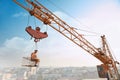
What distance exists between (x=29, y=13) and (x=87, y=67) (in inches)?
6446

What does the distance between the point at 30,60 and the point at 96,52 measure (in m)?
14.9

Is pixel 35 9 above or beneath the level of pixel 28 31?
above

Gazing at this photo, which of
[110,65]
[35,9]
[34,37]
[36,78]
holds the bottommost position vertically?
[36,78]

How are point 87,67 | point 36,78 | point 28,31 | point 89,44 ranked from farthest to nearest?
1. point 87,67
2. point 36,78
3. point 89,44
4. point 28,31

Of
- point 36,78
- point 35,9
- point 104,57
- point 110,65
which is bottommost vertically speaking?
point 36,78

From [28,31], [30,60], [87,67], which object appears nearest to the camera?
[30,60]

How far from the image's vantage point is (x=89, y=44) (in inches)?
913

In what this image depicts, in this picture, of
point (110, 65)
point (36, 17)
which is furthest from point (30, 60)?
point (110, 65)

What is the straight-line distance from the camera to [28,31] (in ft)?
46.0

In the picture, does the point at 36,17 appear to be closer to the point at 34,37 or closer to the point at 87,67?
the point at 34,37

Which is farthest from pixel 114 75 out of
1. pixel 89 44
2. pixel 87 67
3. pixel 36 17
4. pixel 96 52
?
pixel 87 67

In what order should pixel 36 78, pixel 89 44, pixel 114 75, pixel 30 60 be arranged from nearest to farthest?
pixel 30 60, pixel 89 44, pixel 114 75, pixel 36 78

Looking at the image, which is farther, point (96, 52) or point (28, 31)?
point (96, 52)

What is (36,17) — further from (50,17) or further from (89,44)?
(89,44)
